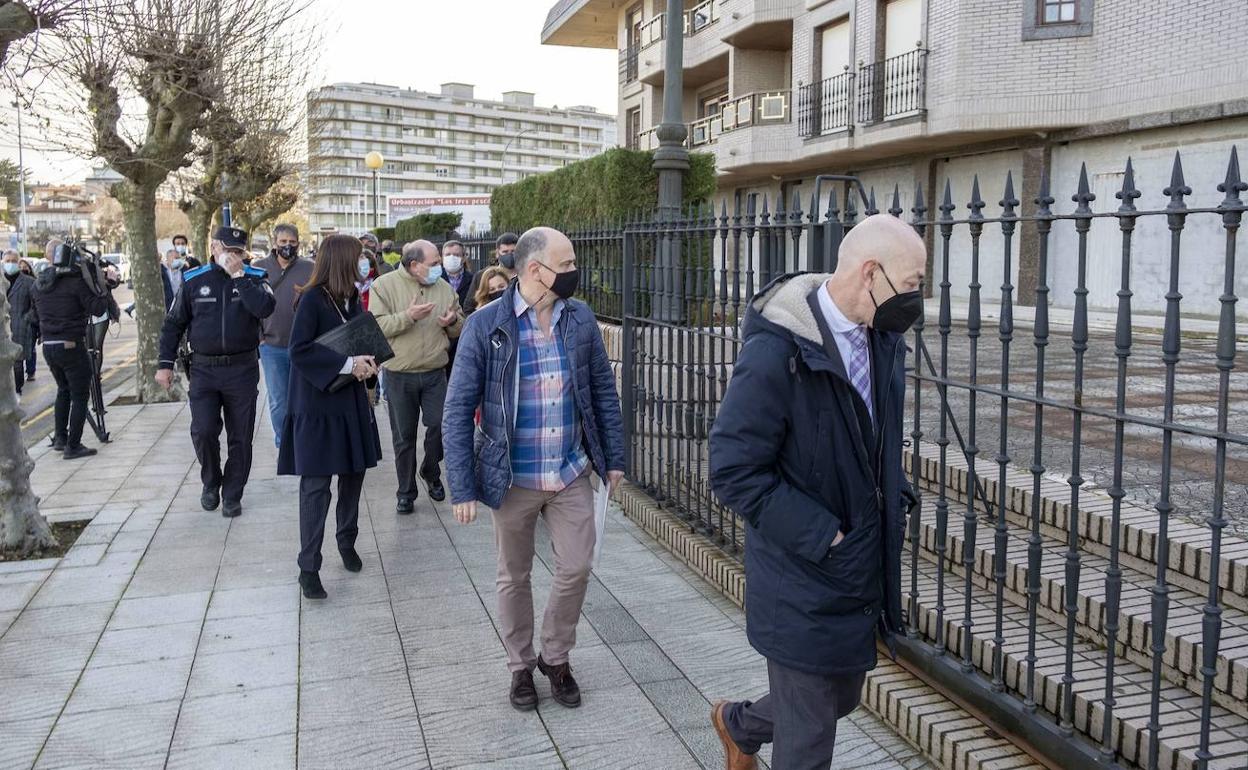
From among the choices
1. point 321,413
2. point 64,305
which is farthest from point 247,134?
point 321,413

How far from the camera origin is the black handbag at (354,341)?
558 centimetres

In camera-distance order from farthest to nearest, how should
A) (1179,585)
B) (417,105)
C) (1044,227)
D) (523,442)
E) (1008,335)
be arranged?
(417,105), (523,442), (1179,585), (1008,335), (1044,227)

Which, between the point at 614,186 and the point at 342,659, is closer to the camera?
the point at 342,659

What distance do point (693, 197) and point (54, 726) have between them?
27.6 ft

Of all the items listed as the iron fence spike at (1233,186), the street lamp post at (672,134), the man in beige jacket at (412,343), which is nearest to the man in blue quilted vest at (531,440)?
the iron fence spike at (1233,186)

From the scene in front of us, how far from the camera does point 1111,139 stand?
56.5 ft

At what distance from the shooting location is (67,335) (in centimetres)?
945

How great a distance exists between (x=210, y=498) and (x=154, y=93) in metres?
7.96

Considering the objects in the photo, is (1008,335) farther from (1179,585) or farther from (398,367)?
(398,367)

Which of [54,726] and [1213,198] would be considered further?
[1213,198]

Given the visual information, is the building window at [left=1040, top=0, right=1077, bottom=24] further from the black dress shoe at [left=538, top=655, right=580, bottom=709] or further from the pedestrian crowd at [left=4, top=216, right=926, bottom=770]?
the black dress shoe at [left=538, top=655, right=580, bottom=709]

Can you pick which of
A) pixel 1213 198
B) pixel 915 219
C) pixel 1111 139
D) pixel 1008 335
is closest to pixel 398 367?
pixel 915 219

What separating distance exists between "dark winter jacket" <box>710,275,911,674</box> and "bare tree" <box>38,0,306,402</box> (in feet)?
34.6

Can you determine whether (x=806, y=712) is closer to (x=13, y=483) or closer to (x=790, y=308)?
(x=790, y=308)
